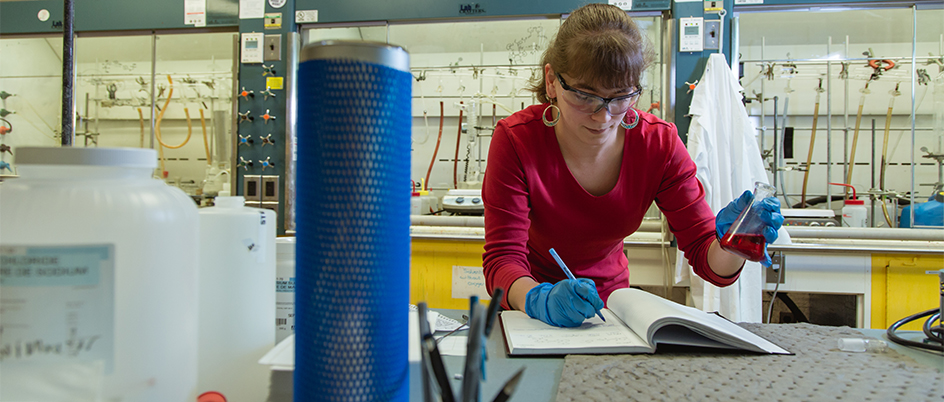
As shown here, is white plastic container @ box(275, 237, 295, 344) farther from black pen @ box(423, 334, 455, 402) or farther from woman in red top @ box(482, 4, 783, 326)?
woman in red top @ box(482, 4, 783, 326)

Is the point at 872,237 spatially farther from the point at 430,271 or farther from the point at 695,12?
the point at 430,271

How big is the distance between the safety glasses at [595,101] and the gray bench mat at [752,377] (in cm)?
51

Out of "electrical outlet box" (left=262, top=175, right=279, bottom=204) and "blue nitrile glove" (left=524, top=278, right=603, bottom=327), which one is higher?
"electrical outlet box" (left=262, top=175, right=279, bottom=204)

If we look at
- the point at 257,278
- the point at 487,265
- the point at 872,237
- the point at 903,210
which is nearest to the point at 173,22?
the point at 487,265

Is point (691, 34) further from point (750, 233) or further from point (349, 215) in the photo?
point (349, 215)

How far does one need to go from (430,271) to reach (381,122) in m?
2.22

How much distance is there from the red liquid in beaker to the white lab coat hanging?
1.49 m

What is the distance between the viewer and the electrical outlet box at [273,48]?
283 centimetres

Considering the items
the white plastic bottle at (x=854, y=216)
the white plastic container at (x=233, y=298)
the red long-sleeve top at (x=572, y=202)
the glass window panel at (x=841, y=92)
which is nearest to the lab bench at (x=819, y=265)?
the white plastic bottle at (x=854, y=216)

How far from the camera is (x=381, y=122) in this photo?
0.36 meters

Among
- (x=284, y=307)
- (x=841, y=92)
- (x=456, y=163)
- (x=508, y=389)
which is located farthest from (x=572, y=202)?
(x=841, y=92)

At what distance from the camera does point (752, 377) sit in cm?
61

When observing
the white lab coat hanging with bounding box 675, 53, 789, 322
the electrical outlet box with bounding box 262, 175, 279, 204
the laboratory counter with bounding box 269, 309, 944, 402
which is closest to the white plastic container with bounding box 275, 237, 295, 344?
the laboratory counter with bounding box 269, 309, 944, 402

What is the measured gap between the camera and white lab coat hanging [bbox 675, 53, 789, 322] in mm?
2291
